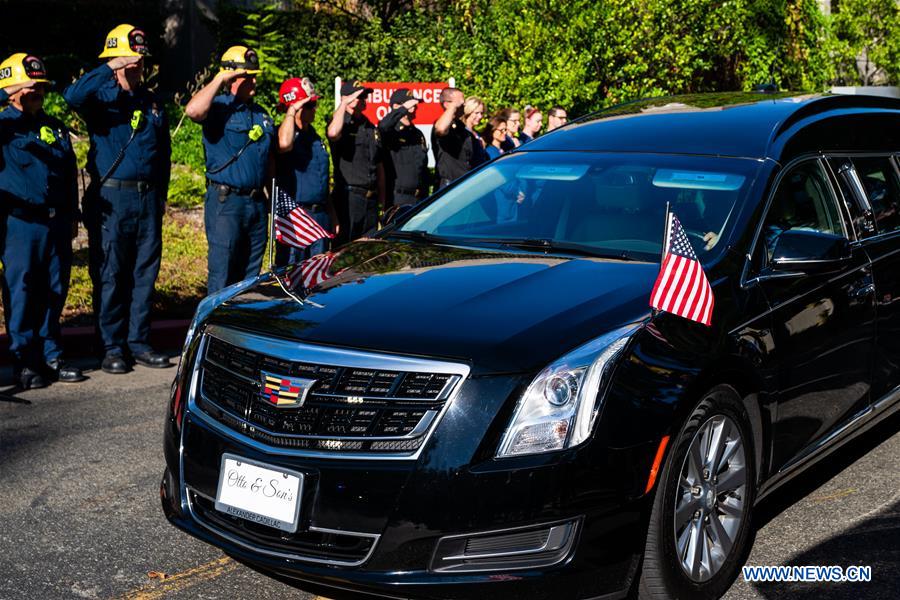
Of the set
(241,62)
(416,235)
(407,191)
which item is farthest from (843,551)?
(407,191)

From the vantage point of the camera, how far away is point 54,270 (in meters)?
7.36

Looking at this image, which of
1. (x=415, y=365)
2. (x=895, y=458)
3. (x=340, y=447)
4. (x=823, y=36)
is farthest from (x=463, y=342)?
(x=823, y=36)

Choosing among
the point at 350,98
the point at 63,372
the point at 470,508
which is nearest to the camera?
the point at 470,508

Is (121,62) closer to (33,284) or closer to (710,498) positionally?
(33,284)

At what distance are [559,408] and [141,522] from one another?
223 cm

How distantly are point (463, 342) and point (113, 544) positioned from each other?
193 centimetres

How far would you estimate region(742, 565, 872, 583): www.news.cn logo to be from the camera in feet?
13.6

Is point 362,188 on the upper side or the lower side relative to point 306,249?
upper

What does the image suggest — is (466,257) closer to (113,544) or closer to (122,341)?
(113,544)

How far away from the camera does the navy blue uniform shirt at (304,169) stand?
8531 millimetres

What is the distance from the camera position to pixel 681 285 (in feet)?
12.3

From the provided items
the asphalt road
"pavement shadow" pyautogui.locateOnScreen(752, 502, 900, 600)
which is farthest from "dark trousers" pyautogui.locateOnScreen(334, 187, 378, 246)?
"pavement shadow" pyautogui.locateOnScreen(752, 502, 900, 600)

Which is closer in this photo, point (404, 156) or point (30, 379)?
point (30, 379)

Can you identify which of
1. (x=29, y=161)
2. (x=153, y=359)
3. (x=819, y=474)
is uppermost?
(x=29, y=161)
